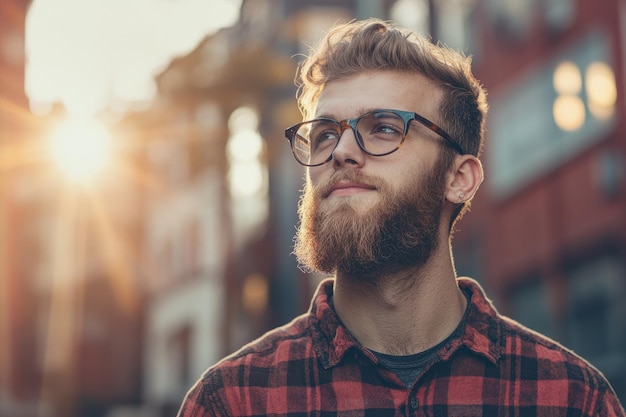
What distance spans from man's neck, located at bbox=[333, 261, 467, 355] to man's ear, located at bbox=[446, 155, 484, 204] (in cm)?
33

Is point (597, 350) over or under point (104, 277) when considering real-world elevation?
under

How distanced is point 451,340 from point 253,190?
27001 millimetres

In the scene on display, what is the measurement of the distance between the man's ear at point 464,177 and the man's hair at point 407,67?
4 cm

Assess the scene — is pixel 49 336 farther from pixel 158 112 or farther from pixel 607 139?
pixel 607 139

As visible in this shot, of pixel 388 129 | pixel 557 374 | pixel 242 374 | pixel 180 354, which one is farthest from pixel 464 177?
pixel 180 354

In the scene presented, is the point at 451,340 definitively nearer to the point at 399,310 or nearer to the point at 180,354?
the point at 399,310

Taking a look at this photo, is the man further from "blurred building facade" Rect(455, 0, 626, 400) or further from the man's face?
"blurred building facade" Rect(455, 0, 626, 400)

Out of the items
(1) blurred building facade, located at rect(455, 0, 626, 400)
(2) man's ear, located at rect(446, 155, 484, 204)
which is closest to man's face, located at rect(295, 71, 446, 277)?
(2) man's ear, located at rect(446, 155, 484, 204)

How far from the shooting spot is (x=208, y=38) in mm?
18750

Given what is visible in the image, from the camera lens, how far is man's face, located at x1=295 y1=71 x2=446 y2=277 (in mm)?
3553

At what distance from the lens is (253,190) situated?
99.9 feet

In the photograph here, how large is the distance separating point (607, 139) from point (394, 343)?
15480 mm

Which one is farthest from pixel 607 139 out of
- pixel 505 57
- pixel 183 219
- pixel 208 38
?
pixel 183 219

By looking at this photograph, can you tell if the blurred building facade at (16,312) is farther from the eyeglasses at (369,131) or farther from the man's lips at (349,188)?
the man's lips at (349,188)
